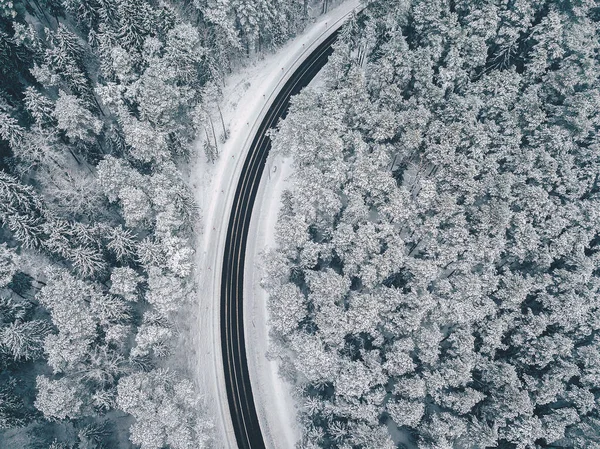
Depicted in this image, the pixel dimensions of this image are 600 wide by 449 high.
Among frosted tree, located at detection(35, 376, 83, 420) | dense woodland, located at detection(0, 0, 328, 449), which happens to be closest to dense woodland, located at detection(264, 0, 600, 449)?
dense woodland, located at detection(0, 0, 328, 449)

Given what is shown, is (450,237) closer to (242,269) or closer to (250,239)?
(250,239)

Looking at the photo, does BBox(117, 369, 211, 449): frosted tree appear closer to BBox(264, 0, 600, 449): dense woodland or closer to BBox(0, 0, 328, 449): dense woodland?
BBox(0, 0, 328, 449): dense woodland

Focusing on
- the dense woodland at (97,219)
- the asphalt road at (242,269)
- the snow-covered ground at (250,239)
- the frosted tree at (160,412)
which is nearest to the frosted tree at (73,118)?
the dense woodland at (97,219)

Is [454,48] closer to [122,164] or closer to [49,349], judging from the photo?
[122,164]

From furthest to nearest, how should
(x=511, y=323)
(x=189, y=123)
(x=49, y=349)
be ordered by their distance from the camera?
(x=189, y=123) < (x=511, y=323) < (x=49, y=349)

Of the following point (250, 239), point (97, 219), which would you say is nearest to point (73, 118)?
point (97, 219)

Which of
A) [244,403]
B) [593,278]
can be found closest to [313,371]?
[244,403]
